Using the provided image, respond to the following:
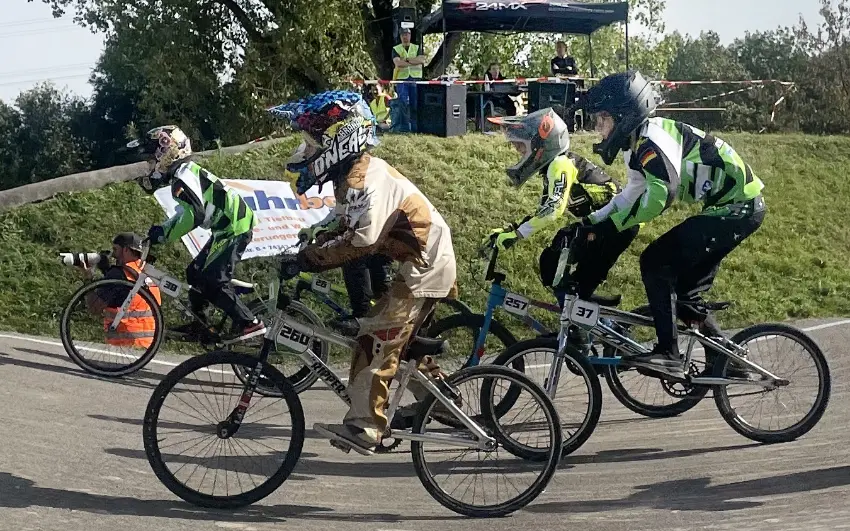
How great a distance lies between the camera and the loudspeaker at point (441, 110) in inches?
659

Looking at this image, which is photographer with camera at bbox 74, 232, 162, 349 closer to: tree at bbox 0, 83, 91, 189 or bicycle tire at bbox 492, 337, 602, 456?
bicycle tire at bbox 492, 337, 602, 456

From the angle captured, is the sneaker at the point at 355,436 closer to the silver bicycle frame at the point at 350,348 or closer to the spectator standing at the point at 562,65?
the silver bicycle frame at the point at 350,348

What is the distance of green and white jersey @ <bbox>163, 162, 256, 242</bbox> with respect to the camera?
866 cm

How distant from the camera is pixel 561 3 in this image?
71.4ft

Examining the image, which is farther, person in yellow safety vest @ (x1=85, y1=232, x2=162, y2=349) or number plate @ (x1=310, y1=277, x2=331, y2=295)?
person in yellow safety vest @ (x1=85, y1=232, x2=162, y2=349)

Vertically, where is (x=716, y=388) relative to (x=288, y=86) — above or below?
below

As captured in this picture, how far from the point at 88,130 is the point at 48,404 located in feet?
148

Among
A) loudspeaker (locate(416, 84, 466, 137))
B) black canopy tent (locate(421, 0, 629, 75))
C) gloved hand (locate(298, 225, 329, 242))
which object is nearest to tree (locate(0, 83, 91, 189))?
black canopy tent (locate(421, 0, 629, 75))

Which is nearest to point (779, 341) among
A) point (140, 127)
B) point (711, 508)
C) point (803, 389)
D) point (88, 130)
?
point (803, 389)

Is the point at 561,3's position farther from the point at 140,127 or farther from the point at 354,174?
the point at 140,127

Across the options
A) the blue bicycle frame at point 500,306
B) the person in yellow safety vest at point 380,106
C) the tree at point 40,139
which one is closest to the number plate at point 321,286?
the blue bicycle frame at point 500,306

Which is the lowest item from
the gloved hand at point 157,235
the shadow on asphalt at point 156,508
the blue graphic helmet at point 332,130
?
the shadow on asphalt at point 156,508

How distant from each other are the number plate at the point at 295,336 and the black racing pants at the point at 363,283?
2477 mm

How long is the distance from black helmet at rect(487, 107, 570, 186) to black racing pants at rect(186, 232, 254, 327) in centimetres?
250
